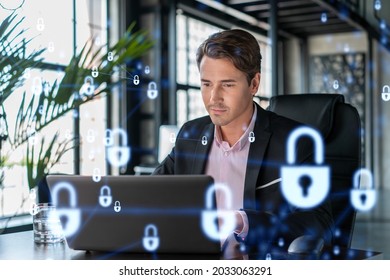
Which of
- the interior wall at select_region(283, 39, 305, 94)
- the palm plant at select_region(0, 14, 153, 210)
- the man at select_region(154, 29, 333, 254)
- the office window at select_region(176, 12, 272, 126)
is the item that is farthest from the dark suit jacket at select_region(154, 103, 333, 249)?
the interior wall at select_region(283, 39, 305, 94)

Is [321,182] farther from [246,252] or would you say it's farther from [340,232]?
[246,252]

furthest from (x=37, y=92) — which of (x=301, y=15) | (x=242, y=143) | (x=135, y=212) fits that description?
(x=301, y=15)

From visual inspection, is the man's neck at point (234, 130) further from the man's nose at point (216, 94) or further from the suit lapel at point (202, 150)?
the man's nose at point (216, 94)

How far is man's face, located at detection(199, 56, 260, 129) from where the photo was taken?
118 centimetres

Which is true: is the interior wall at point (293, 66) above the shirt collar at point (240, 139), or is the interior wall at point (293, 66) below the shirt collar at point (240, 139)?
above

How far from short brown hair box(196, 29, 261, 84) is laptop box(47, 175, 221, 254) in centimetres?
43

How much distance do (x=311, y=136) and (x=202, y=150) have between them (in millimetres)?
301

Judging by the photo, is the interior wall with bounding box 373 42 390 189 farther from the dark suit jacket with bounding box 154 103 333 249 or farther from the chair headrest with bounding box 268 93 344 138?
the dark suit jacket with bounding box 154 103 333 249

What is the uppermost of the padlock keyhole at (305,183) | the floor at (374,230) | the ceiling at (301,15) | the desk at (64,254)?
the ceiling at (301,15)

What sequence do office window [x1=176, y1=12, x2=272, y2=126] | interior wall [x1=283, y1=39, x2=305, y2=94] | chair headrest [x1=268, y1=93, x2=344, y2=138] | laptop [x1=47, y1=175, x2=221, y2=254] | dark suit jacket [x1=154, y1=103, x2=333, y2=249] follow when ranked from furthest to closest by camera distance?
interior wall [x1=283, y1=39, x2=305, y2=94] < office window [x1=176, y1=12, x2=272, y2=126] < chair headrest [x1=268, y1=93, x2=344, y2=138] < dark suit jacket [x1=154, y1=103, x2=333, y2=249] < laptop [x1=47, y1=175, x2=221, y2=254]

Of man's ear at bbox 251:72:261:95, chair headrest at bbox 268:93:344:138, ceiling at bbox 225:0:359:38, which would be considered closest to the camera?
man's ear at bbox 251:72:261:95

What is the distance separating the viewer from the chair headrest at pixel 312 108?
151cm

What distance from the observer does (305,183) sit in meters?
1.32

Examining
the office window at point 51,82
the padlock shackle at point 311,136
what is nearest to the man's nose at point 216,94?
the padlock shackle at point 311,136
